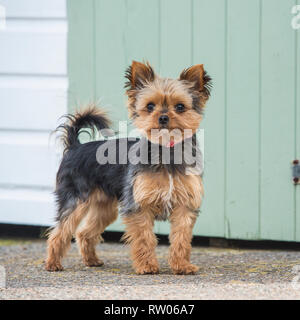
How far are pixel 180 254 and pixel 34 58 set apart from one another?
2.52 meters

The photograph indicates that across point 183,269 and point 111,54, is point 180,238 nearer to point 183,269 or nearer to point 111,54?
point 183,269

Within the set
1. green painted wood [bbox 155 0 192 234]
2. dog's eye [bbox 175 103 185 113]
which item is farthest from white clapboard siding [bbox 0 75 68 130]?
dog's eye [bbox 175 103 185 113]

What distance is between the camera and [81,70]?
630 centimetres

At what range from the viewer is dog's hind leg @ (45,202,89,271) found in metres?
5.18

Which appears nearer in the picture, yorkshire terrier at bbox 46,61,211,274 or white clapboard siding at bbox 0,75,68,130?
yorkshire terrier at bbox 46,61,211,274

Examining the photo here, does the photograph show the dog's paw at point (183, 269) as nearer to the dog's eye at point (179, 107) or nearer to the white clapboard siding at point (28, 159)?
the dog's eye at point (179, 107)

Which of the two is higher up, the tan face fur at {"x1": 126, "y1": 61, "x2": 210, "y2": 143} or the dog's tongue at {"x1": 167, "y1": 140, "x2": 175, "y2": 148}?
the tan face fur at {"x1": 126, "y1": 61, "x2": 210, "y2": 143}

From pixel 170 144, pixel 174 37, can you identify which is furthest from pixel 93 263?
pixel 174 37

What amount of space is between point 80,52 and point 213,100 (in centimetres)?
129

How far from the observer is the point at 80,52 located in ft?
20.6

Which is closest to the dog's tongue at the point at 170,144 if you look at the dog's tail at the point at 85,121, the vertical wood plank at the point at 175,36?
the dog's tail at the point at 85,121

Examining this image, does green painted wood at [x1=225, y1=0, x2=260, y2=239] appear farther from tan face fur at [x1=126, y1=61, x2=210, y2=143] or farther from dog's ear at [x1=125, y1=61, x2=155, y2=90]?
dog's ear at [x1=125, y1=61, x2=155, y2=90]

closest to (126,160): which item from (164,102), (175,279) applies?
(164,102)

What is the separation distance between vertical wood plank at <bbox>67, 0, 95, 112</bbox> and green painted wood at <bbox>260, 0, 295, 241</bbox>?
5.05 feet
